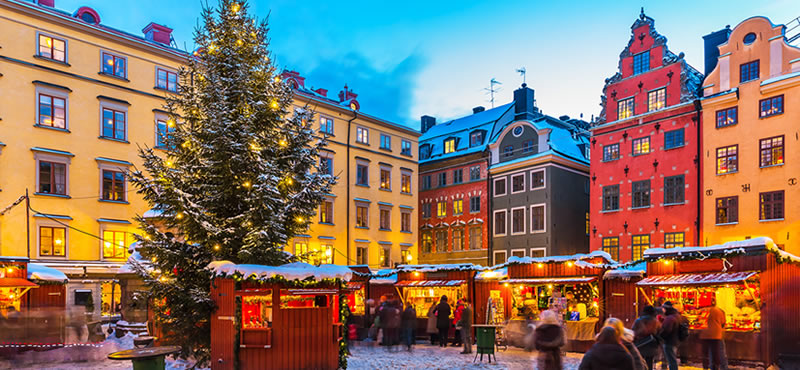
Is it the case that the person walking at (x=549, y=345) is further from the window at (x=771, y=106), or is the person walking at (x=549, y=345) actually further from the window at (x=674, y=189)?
the window at (x=674, y=189)

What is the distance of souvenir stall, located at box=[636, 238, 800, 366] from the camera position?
1512cm

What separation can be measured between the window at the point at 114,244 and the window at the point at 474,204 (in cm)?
2313

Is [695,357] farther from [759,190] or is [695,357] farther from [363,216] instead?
[363,216]

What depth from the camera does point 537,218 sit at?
3934cm

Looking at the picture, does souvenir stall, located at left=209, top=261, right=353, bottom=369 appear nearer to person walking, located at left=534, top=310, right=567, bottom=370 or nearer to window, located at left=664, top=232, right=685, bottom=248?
person walking, located at left=534, top=310, right=567, bottom=370

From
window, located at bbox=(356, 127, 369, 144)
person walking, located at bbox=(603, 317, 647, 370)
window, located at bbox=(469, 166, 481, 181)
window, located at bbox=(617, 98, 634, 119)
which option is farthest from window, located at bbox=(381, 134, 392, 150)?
person walking, located at bbox=(603, 317, 647, 370)

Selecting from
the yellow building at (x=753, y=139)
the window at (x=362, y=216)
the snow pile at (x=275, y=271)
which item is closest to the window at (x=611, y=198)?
the yellow building at (x=753, y=139)

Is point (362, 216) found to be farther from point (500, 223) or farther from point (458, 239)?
point (500, 223)

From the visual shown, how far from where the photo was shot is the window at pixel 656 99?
31469 millimetres

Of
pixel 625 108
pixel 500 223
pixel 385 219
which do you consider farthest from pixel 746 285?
pixel 385 219

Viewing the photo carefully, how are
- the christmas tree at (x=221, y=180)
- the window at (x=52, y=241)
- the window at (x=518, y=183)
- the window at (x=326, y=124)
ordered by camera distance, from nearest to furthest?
the christmas tree at (x=221, y=180) < the window at (x=52, y=241) < the window at (x=326, y=124) < the window at (x=518, y=183)

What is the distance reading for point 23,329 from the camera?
708 inches

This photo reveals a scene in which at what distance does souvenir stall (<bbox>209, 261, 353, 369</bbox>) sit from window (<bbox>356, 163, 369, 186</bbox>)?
27.0 meters

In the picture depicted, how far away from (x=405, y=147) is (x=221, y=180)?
30.5 meters
